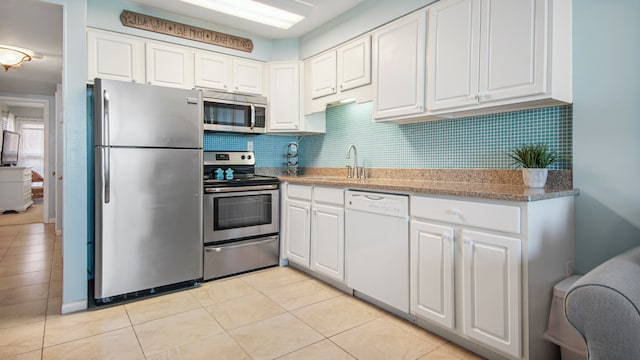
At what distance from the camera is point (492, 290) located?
1722mm

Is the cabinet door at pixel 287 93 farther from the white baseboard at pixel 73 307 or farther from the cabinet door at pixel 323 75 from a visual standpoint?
the white baseboard at pixel 73 307

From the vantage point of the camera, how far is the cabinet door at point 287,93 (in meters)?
3.66

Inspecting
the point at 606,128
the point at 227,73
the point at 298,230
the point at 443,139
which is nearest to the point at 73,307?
the point at 298,230

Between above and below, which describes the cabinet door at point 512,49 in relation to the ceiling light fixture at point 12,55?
below

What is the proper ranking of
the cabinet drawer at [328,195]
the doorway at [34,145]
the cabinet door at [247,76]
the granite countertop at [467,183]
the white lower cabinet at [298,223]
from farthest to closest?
the doorway at [34,145]
the cabinet door at [247,76]
the white lower cabinet at [298,223]
the cabinet drawer at [328,195]
the granite countertop at [467,183]

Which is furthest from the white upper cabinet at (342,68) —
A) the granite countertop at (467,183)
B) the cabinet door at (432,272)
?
the cabinet door at (432,272)

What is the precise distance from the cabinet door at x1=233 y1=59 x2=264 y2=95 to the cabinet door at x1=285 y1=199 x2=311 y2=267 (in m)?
1.26

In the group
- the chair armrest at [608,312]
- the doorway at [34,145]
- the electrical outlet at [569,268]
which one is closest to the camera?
the chair armrest at [608,312]

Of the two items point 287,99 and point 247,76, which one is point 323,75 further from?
point 247,76

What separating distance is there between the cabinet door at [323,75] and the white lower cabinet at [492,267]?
→ 1668 mm

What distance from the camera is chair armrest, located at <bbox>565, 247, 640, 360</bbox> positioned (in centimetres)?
100

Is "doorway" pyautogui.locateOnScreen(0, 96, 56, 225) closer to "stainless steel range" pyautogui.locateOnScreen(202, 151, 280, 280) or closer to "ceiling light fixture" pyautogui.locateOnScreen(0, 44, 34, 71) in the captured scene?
"ceiling light fixture" pyautogui.locateOnScreen(0, 44, 34, 71)

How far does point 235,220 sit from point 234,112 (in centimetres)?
111

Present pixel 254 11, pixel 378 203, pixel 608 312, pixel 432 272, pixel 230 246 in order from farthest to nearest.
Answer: pixel 230 246 → pixel 254 11 → pixel 378 203 → pixel 432 272 → pixel 608 312
